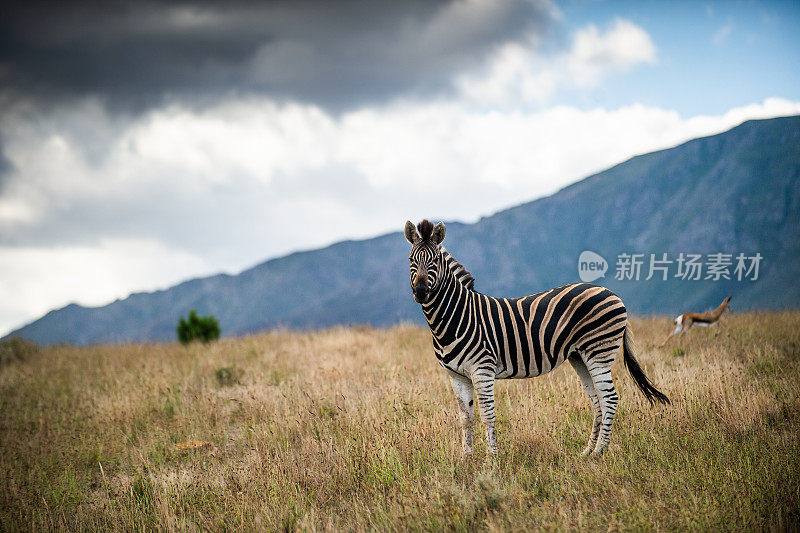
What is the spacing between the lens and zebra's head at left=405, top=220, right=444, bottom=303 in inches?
188

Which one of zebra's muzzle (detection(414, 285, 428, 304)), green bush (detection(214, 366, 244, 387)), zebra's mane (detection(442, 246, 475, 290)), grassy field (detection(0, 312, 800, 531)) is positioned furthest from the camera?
green bush (detection(214, 366, 244, 387))

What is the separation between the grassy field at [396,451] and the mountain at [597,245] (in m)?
95.7

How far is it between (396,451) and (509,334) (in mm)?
1872

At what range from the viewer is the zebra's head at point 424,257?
4781 millimetres

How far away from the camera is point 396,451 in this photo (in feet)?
17.4

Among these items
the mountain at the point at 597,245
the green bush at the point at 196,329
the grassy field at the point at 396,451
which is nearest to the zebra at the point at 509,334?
the grassy field at the point at 396,451

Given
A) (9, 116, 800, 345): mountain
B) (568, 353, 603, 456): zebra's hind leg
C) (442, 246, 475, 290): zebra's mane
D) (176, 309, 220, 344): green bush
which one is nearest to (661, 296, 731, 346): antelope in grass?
(568, 353, 603, 456): zebra's hind leg

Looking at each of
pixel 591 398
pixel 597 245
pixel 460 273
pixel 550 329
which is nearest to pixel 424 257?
pixel 460 273

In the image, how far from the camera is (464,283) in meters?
5.92

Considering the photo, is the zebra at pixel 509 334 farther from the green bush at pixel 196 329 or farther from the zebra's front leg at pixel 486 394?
the green bush at pixel 196 329

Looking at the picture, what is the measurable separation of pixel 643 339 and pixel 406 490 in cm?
957

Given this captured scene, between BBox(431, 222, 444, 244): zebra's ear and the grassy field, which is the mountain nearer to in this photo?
the grassy field

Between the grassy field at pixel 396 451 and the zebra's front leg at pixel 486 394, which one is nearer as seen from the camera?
the grassy field at pixel 396 451

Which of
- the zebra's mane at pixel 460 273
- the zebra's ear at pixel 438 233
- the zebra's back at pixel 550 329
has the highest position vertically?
the zebra's ear at pixel 438 233
